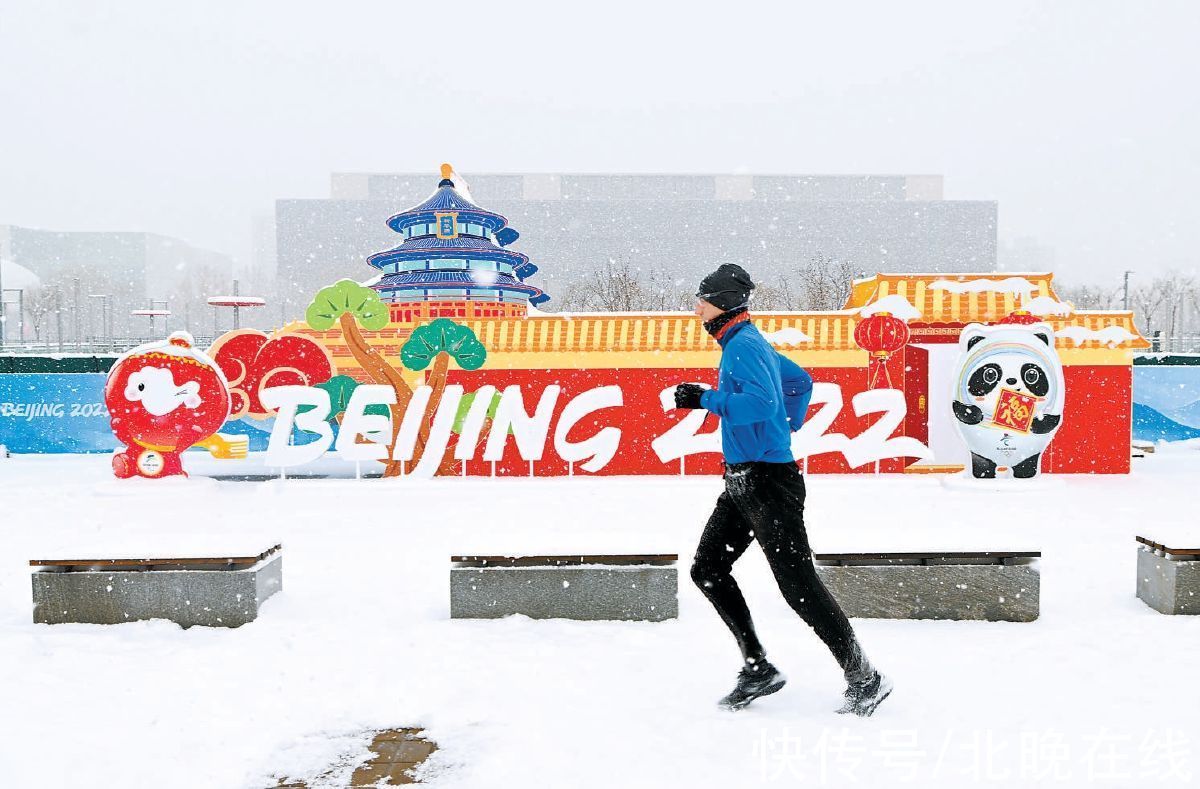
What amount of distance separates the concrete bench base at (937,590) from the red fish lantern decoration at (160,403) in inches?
423

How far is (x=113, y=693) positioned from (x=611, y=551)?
283cm

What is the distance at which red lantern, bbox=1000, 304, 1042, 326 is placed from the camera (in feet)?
43.7

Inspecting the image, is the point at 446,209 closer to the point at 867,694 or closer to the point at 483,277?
the point at 483,277

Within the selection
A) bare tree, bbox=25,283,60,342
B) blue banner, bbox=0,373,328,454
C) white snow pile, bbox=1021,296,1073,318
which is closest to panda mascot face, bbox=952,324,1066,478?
white snow pile, bbox=1021,296,1073,318

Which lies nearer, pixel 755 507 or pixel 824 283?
pixel 755 507

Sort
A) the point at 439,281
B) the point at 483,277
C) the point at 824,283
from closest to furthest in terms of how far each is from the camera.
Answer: the point at 439,281, the point at 483,277, the point at 824,283

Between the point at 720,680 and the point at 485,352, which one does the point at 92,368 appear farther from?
the point at 720,680

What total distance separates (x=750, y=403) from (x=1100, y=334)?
1286cm

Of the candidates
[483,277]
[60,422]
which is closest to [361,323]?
[483,277]

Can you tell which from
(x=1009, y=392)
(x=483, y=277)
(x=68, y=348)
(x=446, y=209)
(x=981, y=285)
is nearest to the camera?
(x=1009, y=392)

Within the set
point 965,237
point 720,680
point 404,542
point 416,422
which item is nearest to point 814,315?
point 416,422

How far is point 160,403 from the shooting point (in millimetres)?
13086

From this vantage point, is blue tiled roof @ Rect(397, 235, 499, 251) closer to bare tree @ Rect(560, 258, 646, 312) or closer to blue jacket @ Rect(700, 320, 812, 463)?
blue jacket @ Rect(700, 320, 812, 463)

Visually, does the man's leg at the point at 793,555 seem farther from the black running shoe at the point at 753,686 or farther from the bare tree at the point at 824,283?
the bare tree at the point at 824,283
